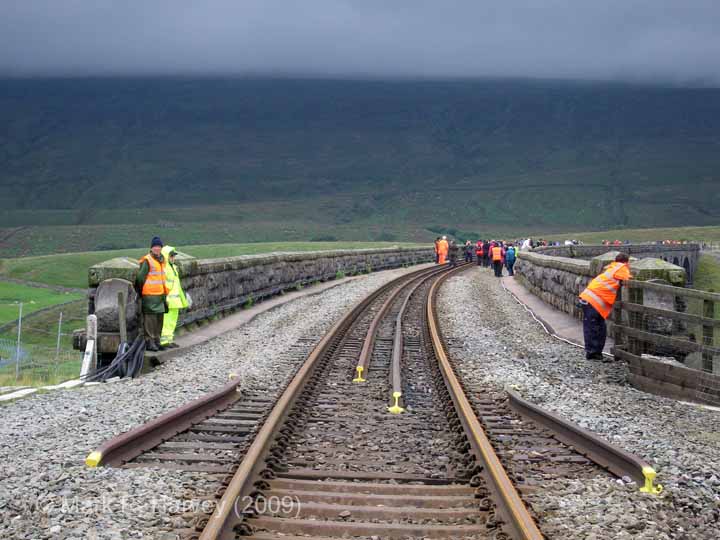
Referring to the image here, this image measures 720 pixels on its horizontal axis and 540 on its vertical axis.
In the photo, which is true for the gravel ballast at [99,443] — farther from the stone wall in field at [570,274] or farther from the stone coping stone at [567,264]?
the stone coping stone at [567,264]

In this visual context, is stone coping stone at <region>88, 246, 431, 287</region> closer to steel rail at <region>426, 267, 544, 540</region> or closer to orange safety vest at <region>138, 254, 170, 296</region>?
orange safety vest at <region>138, 254, 170, 296</region>

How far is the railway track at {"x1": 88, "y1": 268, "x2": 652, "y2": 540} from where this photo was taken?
5.12 meters

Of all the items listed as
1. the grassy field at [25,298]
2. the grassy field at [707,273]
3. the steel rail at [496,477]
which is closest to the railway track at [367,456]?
the steel rail at [496,477]

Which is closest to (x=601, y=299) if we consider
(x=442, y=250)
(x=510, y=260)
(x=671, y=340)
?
(x=671, y=340)

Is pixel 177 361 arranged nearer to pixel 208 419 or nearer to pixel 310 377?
pixel 310 377

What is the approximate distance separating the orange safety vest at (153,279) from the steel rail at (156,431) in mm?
3847

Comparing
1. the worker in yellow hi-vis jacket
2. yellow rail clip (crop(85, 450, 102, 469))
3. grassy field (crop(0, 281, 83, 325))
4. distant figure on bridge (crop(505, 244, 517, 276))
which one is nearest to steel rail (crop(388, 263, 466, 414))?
yellow rail clip (crop(85, 450, 102, 469))

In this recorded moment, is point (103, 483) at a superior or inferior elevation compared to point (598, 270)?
inferior

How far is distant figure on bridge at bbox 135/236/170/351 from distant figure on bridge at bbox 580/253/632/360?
6077 mm

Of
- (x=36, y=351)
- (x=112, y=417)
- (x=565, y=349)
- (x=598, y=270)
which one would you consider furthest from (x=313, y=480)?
(x=36, y=351)

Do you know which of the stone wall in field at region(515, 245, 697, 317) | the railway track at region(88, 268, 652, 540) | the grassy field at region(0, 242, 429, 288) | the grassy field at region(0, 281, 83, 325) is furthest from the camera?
the grassy field at region(0, 242, 429, 288)

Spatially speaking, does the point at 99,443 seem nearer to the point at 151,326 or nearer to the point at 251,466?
the point at 251,466

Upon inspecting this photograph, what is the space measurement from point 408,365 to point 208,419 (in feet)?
12.9

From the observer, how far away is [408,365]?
36.7ft
